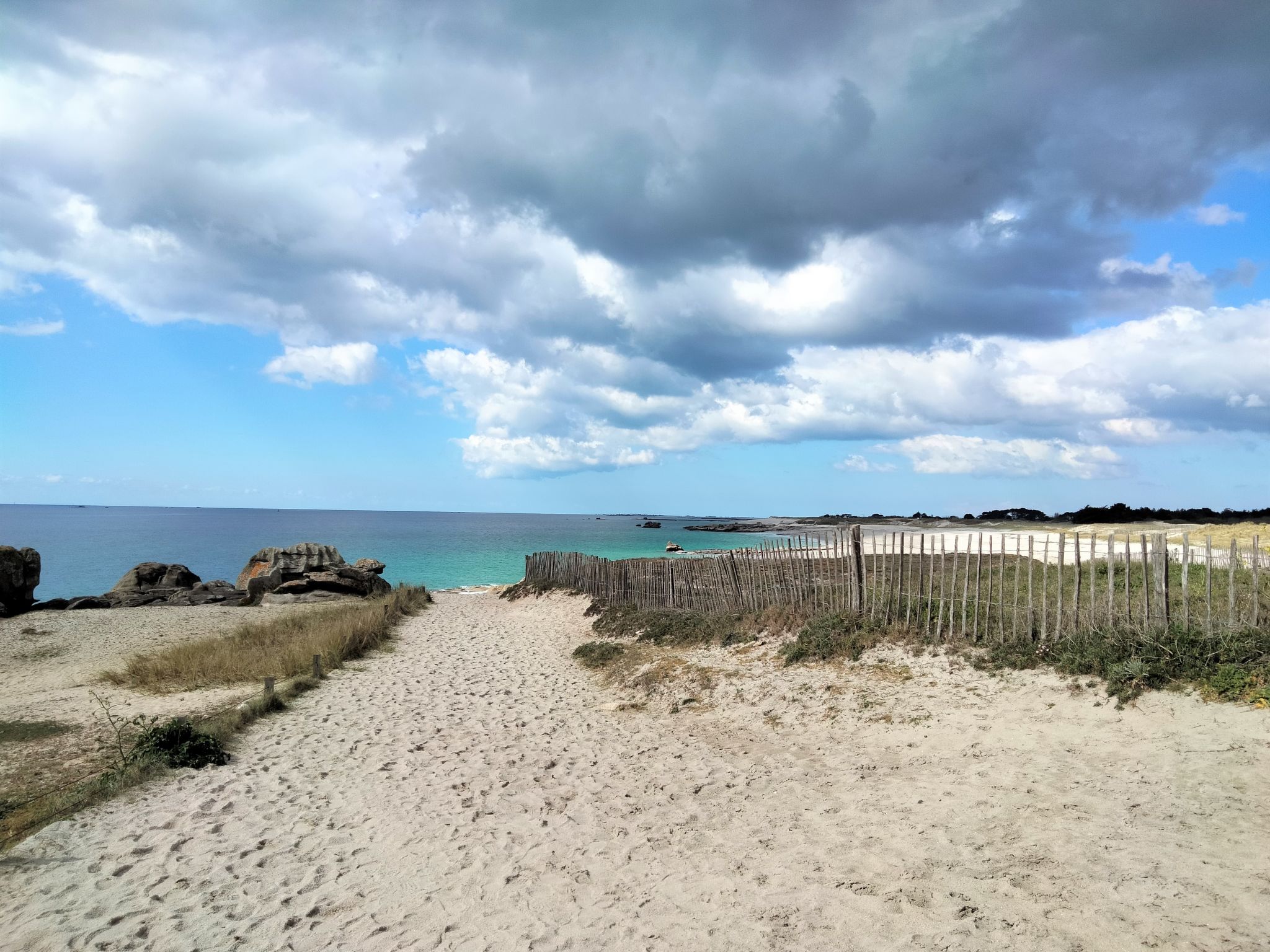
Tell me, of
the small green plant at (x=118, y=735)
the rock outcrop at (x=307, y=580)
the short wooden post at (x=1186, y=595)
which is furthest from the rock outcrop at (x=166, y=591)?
the short wooden post at (x=1186, y=595)

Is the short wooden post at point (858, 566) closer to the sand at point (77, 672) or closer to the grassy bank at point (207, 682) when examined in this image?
the grassy bank at point (207, 682)

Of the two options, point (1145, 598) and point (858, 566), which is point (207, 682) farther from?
point (1145, 598)

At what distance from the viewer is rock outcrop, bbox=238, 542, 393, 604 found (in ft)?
88.9

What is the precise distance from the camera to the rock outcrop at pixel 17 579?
25094mm

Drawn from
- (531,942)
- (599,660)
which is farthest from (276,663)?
(531,942)

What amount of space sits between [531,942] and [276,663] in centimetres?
1059

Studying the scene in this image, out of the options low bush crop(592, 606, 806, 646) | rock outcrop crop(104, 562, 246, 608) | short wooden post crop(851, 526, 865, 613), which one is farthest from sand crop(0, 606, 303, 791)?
short wooden post crop(851, 526, 865, 613)

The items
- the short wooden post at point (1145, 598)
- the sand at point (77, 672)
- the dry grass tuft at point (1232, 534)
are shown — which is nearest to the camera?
the short wooden post at point (1145, 598)

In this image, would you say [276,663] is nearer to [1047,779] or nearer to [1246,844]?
[1047,779]

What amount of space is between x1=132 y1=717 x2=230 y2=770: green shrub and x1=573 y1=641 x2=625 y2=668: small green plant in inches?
281

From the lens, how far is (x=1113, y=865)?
4.35m

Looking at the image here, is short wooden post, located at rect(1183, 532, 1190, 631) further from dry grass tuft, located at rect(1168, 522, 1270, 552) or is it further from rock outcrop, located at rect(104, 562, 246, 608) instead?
rock outcrop, located at rect(104, 562, 246, 608)

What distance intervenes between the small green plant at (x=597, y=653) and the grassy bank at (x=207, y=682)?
4.68m

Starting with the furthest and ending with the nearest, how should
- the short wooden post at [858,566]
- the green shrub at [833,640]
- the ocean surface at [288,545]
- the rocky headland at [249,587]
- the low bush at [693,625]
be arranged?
the ocean surface at [288,545] < the rocky headland at [249,587] < the low bush at [693,625] < the short wooden post at [858,566] < the green shrub at [833,640]
